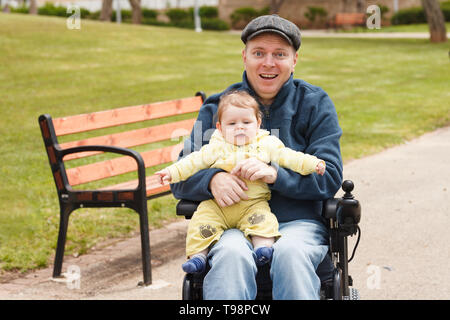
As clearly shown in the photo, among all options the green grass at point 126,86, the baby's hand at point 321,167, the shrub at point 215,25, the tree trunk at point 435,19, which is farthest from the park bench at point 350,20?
the baby's hand at point 321,167

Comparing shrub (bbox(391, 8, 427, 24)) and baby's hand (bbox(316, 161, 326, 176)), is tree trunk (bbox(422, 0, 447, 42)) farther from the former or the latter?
baby's hand (bbox(316, 161, 326, 176))

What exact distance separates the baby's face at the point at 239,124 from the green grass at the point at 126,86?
2469mm

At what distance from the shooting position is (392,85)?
1482cm

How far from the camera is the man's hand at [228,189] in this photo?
327cm

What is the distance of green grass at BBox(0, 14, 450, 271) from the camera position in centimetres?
612

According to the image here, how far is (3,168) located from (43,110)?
12.2ft

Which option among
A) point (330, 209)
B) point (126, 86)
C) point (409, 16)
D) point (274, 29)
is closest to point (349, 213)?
point (330, 209)

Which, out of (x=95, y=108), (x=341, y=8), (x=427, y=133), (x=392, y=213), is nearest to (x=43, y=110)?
(x=95, y=108)

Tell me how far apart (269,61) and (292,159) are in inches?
21.7

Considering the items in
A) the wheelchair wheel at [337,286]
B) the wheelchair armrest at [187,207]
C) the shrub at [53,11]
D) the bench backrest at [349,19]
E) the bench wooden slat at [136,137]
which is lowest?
the wheelchair wheel at [337,286]

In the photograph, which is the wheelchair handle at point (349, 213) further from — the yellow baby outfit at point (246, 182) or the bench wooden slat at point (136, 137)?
the bench wooden slat at point (136, 137)

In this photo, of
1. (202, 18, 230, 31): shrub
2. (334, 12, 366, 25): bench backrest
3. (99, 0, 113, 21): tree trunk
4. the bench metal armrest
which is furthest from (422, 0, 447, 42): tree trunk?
the bench metal armrest

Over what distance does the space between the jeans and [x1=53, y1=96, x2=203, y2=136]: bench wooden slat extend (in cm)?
236

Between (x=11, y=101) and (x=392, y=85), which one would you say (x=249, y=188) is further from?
(x=392, y=85)
